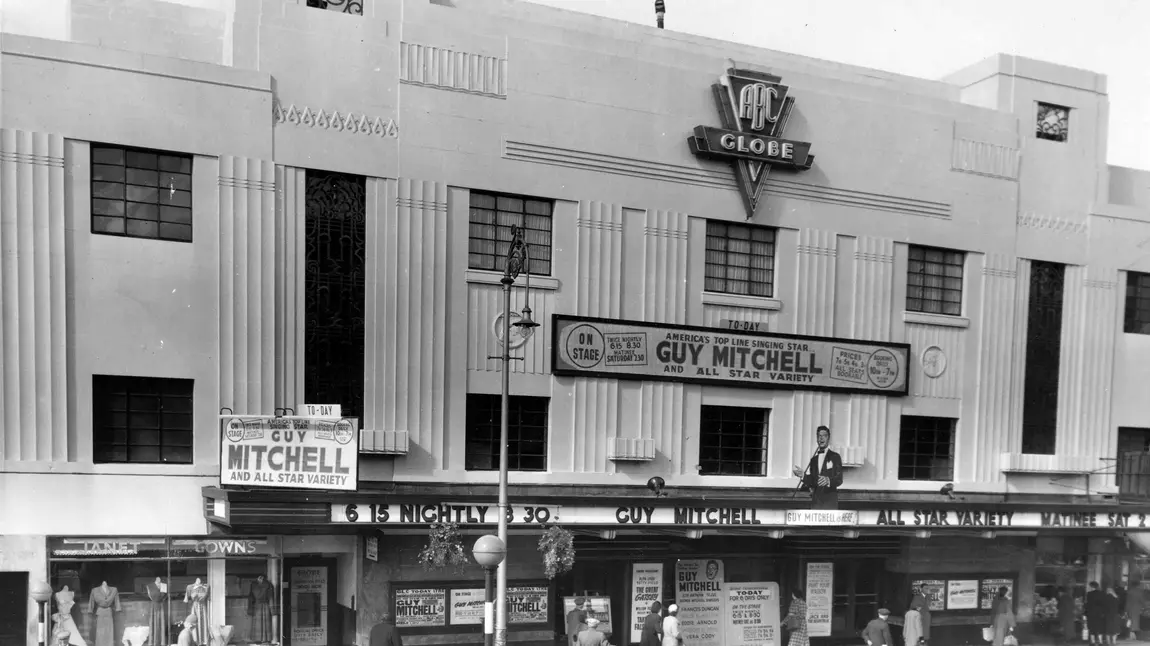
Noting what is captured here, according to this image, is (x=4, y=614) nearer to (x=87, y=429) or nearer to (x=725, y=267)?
(x=87, y=429)

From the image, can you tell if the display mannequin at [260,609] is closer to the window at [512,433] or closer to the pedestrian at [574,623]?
the window at [512,433]

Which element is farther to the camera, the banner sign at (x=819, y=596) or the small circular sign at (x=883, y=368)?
the small circular sign at (x=883, y=368)

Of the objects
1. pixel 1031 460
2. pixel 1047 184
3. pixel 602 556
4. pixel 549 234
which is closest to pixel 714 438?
pixel 602 556

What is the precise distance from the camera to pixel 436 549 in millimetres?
19797

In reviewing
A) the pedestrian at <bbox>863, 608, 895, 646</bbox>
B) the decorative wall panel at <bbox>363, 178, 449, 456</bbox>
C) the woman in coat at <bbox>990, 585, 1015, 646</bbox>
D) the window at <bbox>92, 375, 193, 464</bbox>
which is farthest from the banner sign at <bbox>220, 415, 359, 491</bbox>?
the woman in coat at <bbox>990, 585, 1015, 646</bbox>

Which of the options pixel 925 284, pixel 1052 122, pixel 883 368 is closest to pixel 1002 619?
pixel 883 368

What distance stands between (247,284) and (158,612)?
232 inches

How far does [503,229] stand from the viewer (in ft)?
72.1

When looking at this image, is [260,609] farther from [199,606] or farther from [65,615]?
[65,615]

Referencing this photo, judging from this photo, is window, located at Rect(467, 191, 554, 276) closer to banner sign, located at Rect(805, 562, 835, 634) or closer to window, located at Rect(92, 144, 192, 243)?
window, located at Rect(92, 144, 192, 243)

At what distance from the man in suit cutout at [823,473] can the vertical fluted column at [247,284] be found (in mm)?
11328

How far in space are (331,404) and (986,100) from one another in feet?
57.8

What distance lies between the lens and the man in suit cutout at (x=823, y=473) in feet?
77.4

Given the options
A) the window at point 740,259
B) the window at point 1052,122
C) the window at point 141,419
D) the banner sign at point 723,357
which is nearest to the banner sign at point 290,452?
the window at point 141,419
